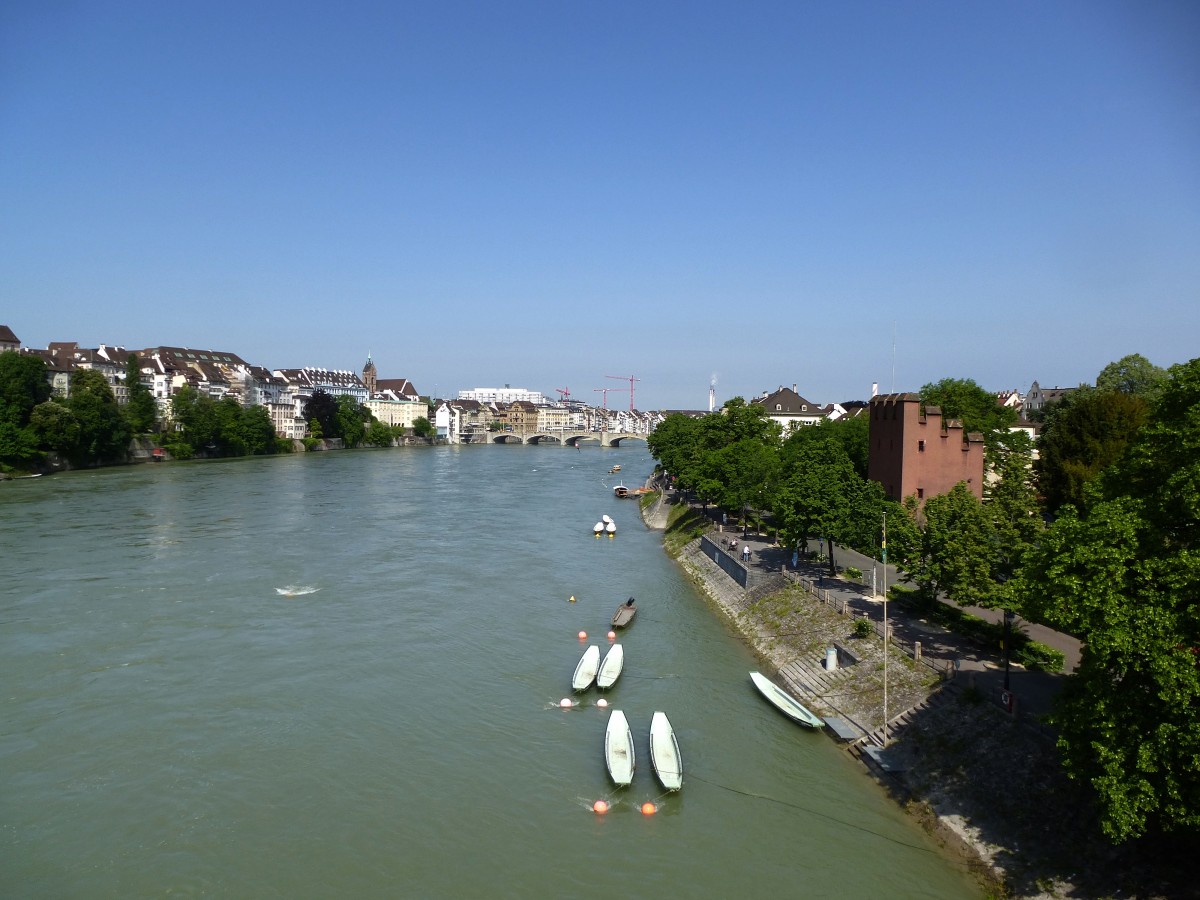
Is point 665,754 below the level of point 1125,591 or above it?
below

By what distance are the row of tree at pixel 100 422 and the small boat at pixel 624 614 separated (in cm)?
→ 7213

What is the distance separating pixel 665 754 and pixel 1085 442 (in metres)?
31.0

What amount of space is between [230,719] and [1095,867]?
73.2 feet

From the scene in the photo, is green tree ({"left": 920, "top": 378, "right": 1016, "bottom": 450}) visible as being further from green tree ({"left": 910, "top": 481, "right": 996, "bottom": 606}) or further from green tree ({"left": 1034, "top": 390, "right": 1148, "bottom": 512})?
green tree ({"left": 910, "top": 481, "right": 996, "bottom": 606})

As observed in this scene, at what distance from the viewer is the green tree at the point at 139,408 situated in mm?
99375

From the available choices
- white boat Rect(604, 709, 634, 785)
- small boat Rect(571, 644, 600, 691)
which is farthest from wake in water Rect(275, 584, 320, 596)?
white boat Rect(604, 709, 634, 785)

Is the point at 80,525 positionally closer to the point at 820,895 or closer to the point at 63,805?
the point at 63,805

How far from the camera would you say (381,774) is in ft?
68.5

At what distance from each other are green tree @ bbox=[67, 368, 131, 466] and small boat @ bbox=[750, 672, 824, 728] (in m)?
85.9

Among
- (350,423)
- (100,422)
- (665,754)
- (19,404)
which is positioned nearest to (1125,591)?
(665,754)

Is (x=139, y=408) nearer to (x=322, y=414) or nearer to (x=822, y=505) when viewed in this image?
(x=322, y=414)

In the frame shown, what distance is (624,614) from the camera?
34.7 m

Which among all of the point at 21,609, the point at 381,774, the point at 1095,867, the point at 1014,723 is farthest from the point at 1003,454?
the point at 21,609

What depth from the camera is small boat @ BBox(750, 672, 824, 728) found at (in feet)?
76.7
